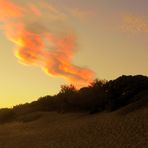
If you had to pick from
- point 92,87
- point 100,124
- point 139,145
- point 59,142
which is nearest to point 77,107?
point 92,87

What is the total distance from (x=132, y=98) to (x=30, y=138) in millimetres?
15686

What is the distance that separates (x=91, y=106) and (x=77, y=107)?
3604 millimetres

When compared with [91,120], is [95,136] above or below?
below

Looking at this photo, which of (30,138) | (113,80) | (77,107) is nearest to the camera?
(30,138)

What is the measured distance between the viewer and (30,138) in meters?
35.1

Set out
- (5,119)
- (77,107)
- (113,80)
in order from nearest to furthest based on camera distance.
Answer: (113,80) < (77,107) < (5,119)

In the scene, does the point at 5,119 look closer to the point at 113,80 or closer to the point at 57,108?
the point at 57,108

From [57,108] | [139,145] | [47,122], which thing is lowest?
[139,145]

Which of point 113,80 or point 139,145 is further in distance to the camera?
Result: point 113,80

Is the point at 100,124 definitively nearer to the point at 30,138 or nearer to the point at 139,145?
the point at 30,138

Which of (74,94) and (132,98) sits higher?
(74,94)

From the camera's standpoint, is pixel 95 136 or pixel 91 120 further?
pixel 91 120

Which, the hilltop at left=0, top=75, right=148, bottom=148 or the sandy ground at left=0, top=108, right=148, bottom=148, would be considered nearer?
the sandy ground at left=0, top=108, right=148, bottom=148

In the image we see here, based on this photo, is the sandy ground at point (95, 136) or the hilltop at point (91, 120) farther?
the hilltop at point (91, 120)
